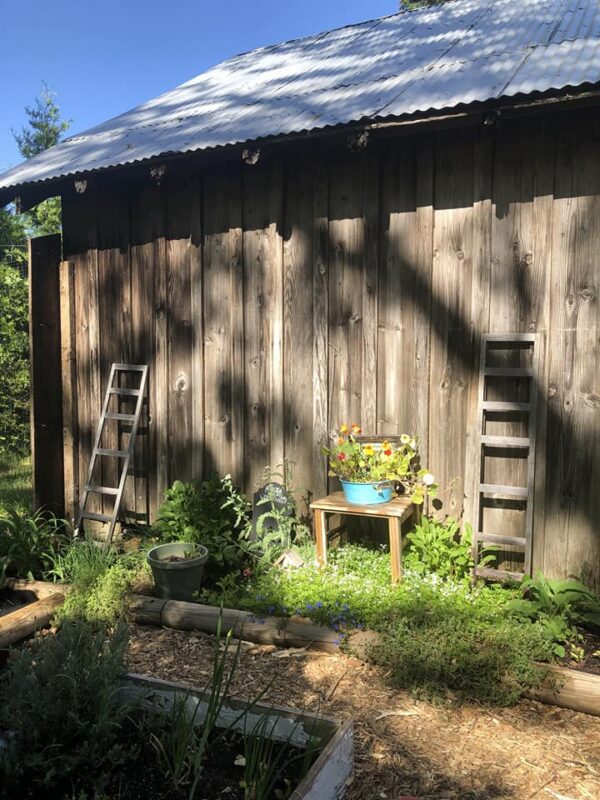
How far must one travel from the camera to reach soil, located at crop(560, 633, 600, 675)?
3.25 m

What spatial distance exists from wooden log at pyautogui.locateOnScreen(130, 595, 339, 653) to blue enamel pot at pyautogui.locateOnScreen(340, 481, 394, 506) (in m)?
0.85

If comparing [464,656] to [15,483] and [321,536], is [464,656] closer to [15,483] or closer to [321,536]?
[321,536]

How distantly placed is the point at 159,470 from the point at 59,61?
25.1m

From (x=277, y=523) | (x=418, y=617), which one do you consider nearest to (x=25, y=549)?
(x=277, y=523)

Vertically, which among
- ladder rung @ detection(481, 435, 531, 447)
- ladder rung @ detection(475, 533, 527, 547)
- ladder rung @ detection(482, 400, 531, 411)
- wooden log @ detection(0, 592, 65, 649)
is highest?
ladder rung @ detection(482, 400, 531, 411)

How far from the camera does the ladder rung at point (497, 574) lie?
13.0 feet

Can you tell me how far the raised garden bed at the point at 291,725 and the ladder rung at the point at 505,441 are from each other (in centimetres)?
234

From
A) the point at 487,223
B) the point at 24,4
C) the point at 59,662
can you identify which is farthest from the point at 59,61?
the point at 59,662

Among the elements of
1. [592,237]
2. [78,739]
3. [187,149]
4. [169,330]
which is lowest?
[78,739]

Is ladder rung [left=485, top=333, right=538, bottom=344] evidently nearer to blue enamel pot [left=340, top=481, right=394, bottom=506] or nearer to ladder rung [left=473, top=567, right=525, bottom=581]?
blue enamel pot [left=340, top=481, right=394, bottom=506]

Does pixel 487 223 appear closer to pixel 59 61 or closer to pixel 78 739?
pixel 78 739

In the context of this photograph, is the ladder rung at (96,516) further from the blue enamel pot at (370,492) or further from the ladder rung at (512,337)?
the ladder rung at (512,337)

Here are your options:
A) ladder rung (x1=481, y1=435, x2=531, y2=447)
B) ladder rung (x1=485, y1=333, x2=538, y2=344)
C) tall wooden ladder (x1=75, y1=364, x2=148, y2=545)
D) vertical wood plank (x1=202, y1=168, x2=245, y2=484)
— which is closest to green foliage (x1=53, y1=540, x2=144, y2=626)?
tall wooden ladder (x1=75, y1=364, x2=148, y2=545)

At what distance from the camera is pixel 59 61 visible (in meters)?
24.8
